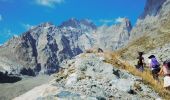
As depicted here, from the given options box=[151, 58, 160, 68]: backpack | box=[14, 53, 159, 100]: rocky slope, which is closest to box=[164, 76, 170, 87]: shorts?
box=[14, 53, 159, 100]: rocky slope

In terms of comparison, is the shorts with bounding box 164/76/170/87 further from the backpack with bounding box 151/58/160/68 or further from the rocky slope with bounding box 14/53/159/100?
the backpack with bounding box 151/58/160/68

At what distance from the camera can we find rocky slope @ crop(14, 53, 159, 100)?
11.9m

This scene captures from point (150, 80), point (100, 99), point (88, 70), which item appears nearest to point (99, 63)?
point (88, 70)

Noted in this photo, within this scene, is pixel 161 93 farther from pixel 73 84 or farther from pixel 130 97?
pixel 73 84

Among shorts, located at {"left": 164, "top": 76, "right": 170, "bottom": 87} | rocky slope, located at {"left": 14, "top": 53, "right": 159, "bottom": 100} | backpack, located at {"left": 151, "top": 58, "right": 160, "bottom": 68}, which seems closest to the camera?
rocky slope, located at {"left": 14, "top": 53, "right": 159, "bottom": 100}

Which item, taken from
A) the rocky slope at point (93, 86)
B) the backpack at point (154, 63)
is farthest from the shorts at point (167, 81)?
the backpack at point (154, 63)

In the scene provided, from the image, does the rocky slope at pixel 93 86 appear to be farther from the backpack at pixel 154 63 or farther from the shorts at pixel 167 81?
the backpack at pixel 154 63

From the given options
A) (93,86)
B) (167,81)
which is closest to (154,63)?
(167,81)

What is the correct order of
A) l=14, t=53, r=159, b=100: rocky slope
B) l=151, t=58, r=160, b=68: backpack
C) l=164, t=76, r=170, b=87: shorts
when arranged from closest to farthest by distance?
l=14, t=53, r=159, b=100: rocky slope < l=164, t=76, r=170, b=87: shorts < l=151, t=58, r=160, b=68: backpack

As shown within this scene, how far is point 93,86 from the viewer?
14.0 m

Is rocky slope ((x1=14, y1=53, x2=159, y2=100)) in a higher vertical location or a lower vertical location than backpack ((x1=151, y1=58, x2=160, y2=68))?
lower

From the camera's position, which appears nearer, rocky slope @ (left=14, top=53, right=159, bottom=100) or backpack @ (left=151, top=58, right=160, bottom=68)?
rocky slope @ (left=14, top=53, right=159, bottom=100)

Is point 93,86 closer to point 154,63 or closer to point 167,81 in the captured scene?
point 167,81

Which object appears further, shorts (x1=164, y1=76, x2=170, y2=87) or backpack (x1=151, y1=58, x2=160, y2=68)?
backpack (x1=151, y1=58, x2=160, y2=68)
